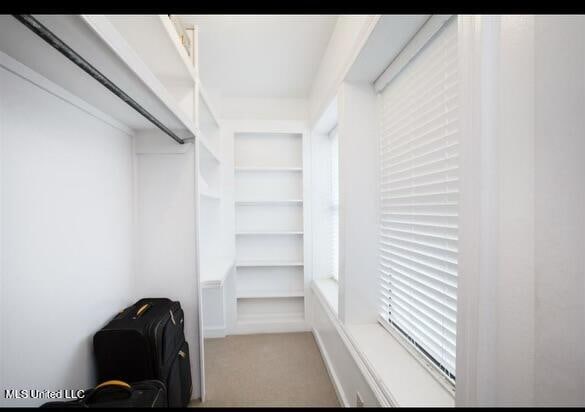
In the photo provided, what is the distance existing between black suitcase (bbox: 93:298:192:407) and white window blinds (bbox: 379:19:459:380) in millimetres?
1215

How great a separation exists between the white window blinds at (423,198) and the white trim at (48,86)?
150 centimetres

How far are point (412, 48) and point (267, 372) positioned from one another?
2354 millimetres

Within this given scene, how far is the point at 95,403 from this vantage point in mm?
997

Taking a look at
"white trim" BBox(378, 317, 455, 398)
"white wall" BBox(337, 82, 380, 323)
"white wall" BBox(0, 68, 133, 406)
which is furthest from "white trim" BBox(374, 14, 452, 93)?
"white wall" BBox(0, 68, 133, 406)

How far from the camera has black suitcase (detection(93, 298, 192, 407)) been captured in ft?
4.03

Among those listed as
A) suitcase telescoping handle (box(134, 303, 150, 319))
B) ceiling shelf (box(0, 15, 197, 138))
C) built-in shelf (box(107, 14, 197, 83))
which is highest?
built-in shelf (box(107, 14, 197, 83))

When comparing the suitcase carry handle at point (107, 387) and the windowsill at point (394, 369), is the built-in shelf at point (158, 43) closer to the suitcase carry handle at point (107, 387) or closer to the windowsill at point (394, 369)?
the suitcase carry handle at point (107, 387)

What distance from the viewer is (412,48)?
3.91 feet

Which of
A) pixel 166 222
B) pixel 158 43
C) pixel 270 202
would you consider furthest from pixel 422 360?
pixel 158 43

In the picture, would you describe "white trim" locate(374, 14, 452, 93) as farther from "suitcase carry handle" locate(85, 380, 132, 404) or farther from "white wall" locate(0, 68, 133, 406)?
"suitcase carry handle" locate(85, 380, 132, 404)

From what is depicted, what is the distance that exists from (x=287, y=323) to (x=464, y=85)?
260 cm

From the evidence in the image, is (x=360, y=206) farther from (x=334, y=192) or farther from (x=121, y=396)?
(x=121, y=396)

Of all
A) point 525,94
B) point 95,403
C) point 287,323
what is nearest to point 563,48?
point 525,94
